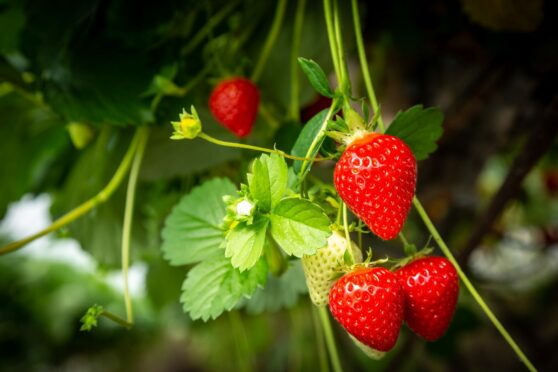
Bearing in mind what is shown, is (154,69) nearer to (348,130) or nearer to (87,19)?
(87,19)

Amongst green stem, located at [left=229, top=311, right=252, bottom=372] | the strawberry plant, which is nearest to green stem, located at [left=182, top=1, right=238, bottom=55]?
the strawberry plant

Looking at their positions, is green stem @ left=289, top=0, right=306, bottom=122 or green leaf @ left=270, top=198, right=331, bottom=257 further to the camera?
green stem @ left=289, top=0, right=306, bottom=122

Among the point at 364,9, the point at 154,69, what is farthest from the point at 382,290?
the point at 364,9

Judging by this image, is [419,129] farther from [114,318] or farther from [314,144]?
[114,318]

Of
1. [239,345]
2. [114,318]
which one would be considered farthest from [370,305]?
[239,345]

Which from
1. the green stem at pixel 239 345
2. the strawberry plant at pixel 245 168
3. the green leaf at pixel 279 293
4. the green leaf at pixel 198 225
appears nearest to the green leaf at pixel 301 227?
the strawberry plant at pixel 245 168

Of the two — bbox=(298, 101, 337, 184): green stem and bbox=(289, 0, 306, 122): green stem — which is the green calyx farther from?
bbox=(289, 0, 306, 122): green stem
